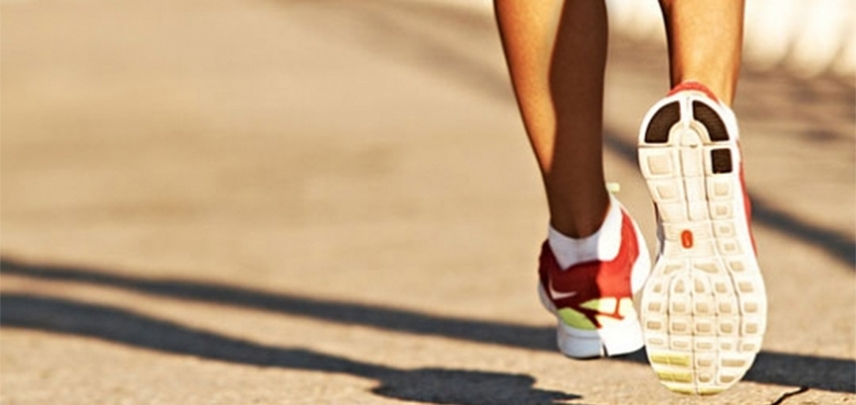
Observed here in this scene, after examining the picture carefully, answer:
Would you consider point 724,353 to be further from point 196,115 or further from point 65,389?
point 196,115

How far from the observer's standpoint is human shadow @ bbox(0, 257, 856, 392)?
170 inches

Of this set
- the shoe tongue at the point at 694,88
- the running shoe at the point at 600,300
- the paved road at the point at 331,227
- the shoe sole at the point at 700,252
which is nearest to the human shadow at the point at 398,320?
the paved road at the point at 331,227

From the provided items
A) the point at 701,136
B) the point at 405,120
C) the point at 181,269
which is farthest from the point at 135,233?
the point at 701,136

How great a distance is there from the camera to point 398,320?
5.85m

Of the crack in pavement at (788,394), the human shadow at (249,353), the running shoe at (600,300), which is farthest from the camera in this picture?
the human shadow at (249,353)

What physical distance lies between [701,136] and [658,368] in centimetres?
39

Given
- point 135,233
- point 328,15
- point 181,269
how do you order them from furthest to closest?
1. point 328,15
2. point 135,233
3. point 181,269

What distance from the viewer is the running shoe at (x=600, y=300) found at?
3.65m

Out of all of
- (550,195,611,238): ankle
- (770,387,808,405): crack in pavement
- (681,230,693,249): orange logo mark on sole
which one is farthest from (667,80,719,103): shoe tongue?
(770,387,808,405): crack in pavement

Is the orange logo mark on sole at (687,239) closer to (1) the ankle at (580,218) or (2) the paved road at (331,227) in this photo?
(1) the ankle at (580,218)

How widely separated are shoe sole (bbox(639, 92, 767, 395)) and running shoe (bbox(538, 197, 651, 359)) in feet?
1.18

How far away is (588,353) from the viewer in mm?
3668

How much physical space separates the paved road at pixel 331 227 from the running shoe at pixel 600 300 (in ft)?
1.19

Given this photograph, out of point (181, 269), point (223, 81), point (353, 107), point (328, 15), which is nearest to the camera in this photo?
point (181, 269)
